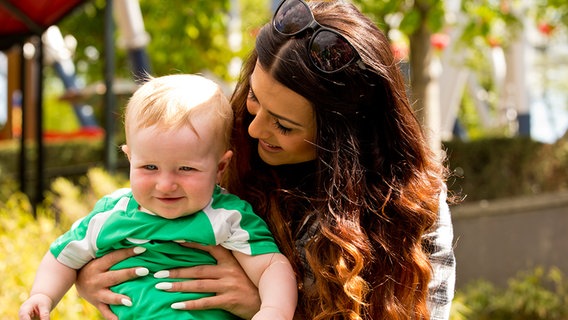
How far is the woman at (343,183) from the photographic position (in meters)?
2.44

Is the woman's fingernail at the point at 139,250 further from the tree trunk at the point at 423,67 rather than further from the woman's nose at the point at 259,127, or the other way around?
the tree trunk at the point at 423,67

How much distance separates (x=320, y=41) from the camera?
2.46 m

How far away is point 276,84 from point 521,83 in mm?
14779

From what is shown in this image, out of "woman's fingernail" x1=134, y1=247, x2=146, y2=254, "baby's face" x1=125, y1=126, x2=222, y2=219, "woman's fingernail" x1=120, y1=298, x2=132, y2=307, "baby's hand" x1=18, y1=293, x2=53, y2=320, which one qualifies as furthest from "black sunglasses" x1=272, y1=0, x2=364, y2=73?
"baby's hand" x1=18, y1=293, x2=53, y2=320

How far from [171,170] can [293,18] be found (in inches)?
22.4

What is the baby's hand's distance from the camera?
237 centimetres

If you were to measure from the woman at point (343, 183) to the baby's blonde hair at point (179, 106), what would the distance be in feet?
0.31

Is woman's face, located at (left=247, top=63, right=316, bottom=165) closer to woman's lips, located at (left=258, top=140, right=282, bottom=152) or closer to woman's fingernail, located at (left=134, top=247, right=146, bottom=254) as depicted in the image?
woman's lips, located at (left=258, top=140, right=282, bottom=152)

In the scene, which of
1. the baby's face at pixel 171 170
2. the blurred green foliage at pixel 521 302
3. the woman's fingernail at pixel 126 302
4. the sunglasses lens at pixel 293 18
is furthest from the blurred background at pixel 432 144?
the woman's fingernail at pixel 126 302

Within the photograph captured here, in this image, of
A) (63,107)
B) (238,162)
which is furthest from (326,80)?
(63,107)

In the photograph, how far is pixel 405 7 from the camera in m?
8.76

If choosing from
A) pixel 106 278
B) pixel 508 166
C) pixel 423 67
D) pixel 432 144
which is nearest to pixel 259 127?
pixel 106 278

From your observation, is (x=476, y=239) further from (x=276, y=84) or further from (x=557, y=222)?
(x=276, y=84)

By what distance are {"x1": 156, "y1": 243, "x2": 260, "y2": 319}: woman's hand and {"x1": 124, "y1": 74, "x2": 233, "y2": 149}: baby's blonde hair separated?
12.9 inches
